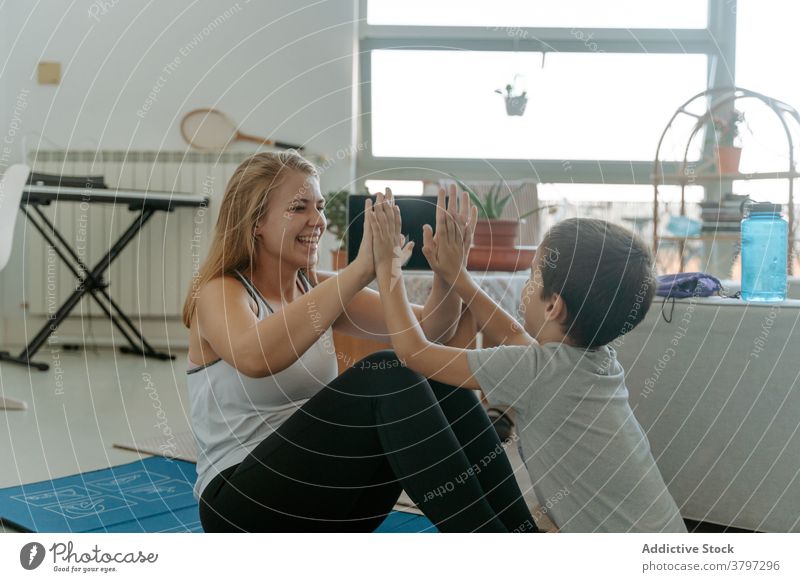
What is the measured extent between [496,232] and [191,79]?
2.54 metres

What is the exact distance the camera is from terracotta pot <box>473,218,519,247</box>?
189cm

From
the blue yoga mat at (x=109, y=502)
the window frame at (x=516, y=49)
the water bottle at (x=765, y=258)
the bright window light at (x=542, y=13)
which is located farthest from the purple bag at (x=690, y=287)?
the blue yoga mat at (x=109, y=502)

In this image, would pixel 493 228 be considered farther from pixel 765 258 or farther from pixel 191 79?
pixel 191 79

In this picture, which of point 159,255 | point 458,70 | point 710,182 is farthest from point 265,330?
point 159,255

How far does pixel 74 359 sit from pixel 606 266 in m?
2.91

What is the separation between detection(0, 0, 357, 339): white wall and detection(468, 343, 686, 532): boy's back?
2.32m

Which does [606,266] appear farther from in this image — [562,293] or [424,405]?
[424,405]

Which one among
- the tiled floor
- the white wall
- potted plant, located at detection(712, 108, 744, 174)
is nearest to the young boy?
the tiled floor

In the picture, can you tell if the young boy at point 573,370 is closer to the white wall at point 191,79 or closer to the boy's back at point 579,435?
the boy's back at point 579,435

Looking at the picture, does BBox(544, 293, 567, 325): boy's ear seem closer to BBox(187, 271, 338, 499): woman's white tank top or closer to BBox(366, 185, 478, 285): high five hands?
BBox(366, 185, 478, 285): high five hands

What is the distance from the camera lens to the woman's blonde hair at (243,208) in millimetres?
1184

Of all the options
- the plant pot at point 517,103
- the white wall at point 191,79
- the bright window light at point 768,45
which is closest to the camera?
the bright window light at point 768,45

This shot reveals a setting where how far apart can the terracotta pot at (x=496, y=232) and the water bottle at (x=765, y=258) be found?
56 cm

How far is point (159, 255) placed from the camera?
3816 millimetres
